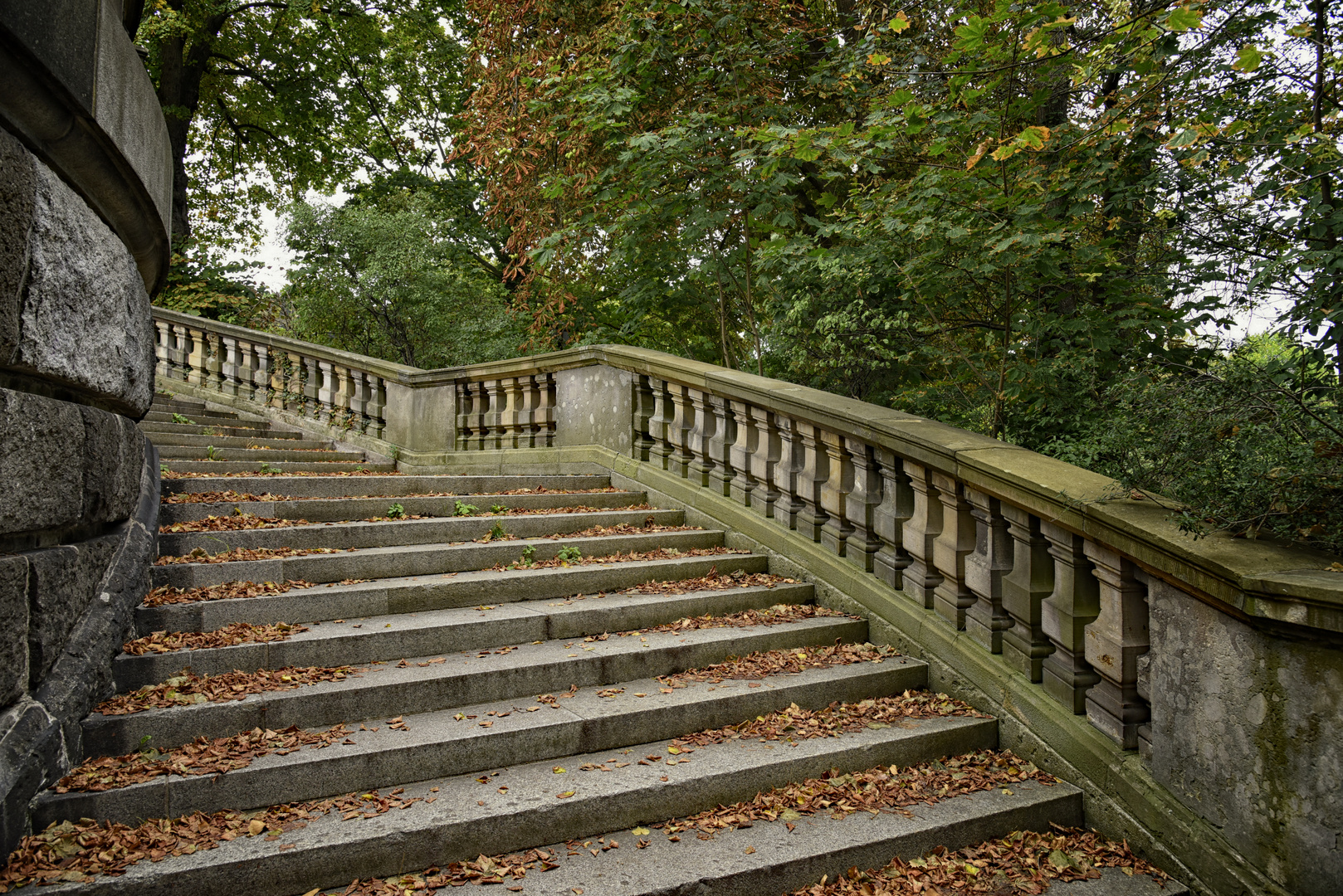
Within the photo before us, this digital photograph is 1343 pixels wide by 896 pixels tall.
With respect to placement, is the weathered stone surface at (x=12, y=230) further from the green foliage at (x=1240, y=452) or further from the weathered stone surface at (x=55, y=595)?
the green foliage at (x=1240, y=452)

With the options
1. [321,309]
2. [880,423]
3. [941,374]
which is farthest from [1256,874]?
[321,309]

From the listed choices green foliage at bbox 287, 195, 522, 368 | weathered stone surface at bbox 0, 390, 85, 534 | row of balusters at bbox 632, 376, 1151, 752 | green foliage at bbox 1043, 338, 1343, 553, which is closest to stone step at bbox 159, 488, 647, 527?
row of balusters at bbox 632, 376, 1151, 752

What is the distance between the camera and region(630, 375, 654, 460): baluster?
6633 millimetres

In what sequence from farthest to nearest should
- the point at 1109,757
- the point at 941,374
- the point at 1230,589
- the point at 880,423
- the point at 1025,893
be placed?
the point at 941,374
the point at 880,423
the point at 1109,757
the point at 1025,893
the point at 1230,589

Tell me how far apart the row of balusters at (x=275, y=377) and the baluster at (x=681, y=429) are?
13.9 ft

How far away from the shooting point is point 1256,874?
101 inches

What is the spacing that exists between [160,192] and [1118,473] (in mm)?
4164

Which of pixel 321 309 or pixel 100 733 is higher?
pixel 321 309

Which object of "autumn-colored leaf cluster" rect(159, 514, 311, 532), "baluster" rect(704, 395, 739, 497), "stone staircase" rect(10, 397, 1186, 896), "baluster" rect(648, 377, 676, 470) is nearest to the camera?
"stone staircase" rect(10, 397, 1186, 896)

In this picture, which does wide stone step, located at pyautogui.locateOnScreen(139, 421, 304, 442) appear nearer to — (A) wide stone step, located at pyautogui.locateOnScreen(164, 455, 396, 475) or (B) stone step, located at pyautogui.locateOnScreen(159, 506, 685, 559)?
(A) wide stone step, located at pyautogui.locateOnScreen(164, 455, 396, 475)

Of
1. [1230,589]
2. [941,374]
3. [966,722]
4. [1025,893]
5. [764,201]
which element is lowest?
[1025,893]

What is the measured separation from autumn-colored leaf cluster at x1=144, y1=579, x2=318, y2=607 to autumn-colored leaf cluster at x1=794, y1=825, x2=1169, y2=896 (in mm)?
2841

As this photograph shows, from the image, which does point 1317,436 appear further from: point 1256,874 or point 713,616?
point 713,616

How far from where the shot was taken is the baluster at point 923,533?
13.4 feet
